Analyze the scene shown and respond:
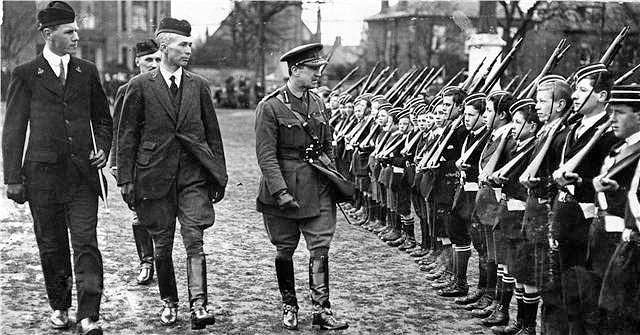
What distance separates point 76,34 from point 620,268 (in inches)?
156

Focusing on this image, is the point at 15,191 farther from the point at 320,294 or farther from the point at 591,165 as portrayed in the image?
the point at 591,165

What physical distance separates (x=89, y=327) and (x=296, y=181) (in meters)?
1.79

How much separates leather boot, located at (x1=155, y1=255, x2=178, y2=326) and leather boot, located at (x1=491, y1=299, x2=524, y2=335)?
2389 millimetres

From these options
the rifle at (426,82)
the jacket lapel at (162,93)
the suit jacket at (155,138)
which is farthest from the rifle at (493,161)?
the rifle at (426,82)

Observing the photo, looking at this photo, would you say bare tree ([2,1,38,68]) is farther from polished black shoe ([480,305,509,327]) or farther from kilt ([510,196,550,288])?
kilt ([510,196,550,288])

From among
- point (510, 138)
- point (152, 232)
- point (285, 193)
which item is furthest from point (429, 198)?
point (152, 232)

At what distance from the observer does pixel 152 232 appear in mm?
6070

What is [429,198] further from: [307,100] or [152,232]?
[152,232]

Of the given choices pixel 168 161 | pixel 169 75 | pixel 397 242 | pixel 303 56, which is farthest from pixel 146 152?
pixel 397 242

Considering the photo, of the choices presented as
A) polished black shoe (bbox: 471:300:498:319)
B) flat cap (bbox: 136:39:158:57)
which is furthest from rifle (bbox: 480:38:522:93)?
flat cap (bbox: 136:39:158:57)

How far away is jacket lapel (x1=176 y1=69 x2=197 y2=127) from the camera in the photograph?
6059mm

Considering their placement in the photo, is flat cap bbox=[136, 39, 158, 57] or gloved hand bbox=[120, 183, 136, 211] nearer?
gloved hand bbox=[120, 183, 136, 211]

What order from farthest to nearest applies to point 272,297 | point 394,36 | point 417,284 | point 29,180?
1. point 394,36
2. point 417,284
3. point 272,297
4. point 29,180

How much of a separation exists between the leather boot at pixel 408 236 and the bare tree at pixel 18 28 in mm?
14048
